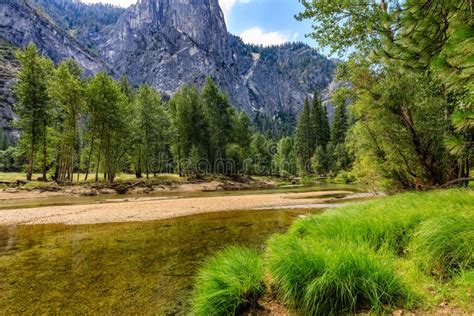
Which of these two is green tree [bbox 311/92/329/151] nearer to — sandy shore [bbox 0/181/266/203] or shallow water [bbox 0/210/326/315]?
sandy shore [bbox 0/181/266/203]

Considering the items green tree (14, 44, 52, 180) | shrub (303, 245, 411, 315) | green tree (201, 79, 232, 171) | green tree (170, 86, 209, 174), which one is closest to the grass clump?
shrub (303, 245, 411, 315)

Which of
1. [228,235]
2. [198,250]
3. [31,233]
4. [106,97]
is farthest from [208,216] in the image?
[106,97]

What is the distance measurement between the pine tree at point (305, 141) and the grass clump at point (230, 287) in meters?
80.7

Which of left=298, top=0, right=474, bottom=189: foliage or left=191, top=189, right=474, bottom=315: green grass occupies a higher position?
left=298, top=0, right=474, bottom=189: foliage

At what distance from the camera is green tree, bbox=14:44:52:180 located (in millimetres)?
34312

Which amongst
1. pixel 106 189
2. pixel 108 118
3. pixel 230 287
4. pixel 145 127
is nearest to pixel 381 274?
pixel 230 287

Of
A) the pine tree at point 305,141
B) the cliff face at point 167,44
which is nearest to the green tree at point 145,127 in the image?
the pine tree at point 305,141

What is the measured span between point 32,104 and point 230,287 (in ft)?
138

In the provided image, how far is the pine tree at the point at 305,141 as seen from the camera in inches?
3265

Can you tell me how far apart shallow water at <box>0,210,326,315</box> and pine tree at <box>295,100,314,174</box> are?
7392 cm

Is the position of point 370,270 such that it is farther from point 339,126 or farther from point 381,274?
point 339,126

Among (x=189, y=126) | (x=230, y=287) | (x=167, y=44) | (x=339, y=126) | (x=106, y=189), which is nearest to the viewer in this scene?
(x=230, y=287)

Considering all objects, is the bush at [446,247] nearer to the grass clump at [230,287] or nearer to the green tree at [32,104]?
the grass clump at [230,287]

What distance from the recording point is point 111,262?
6.73m
